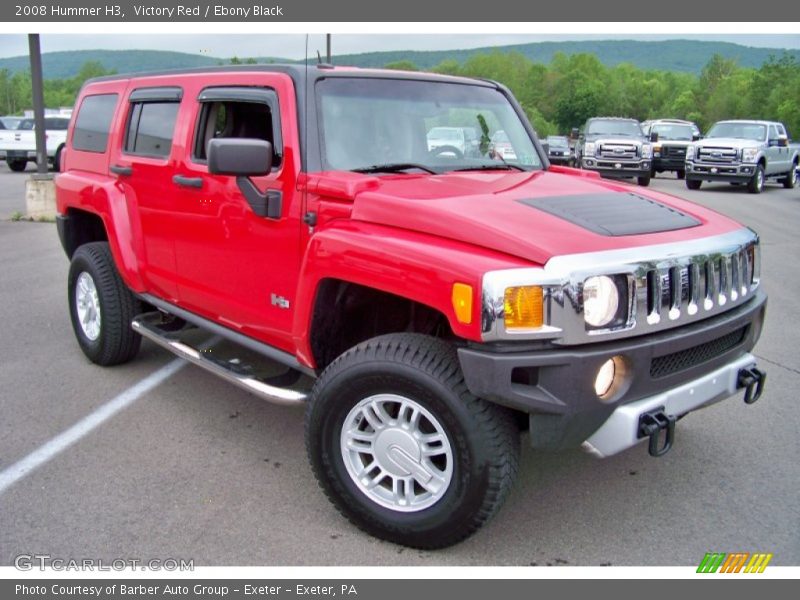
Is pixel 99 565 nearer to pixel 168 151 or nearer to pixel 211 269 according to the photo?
pixel 211 269

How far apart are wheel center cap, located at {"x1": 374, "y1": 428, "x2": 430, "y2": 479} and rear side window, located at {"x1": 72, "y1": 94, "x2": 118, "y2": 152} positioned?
328cm

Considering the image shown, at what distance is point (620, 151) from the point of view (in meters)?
21.9

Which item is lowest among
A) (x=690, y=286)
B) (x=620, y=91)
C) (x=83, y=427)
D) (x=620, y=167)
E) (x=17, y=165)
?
(x=17, y=165)

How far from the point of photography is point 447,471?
3023mm

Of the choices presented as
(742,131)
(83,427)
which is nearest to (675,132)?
→ (742,131)

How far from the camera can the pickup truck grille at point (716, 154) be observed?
1997 centimetres

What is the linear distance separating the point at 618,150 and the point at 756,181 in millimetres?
3800

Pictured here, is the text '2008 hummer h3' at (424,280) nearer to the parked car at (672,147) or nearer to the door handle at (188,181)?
the door handle at (188,181)

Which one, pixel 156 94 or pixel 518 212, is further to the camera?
pixel 156 94

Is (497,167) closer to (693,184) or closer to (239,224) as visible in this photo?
(239,224)

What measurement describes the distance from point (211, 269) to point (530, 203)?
186cm

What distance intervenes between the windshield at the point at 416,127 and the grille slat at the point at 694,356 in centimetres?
151

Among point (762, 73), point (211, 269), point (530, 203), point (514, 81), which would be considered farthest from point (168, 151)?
point (514, 81)

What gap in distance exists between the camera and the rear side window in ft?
17.5
